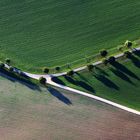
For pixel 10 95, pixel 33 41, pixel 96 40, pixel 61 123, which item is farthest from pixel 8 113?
pixel 96 40

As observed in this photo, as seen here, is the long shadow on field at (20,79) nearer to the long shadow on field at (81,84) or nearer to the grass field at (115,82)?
the grass field at (115,82)

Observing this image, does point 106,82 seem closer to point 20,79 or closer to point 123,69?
point 123,69

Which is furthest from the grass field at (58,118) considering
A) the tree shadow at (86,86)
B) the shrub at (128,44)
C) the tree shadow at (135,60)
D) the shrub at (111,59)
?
the shrub at (128,44)

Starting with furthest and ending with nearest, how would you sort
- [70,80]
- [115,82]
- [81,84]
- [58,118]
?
[70,80]
[81,84]
[115,82]
[58,118]

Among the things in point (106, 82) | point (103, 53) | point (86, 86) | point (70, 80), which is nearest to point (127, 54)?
point (103, 53)

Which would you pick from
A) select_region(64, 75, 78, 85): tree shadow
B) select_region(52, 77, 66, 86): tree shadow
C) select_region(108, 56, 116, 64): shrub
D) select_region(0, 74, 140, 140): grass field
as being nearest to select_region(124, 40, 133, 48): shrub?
select_region(108, 56, 116, 64): shrub

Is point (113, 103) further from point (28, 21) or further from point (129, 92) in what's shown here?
point (28, 21)
